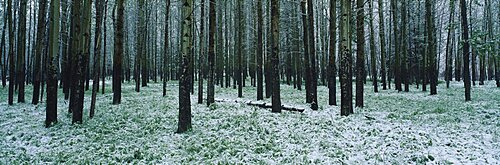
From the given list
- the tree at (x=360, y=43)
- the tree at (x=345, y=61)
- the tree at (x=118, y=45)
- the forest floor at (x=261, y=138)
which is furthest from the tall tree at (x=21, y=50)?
the tree at (x=360, y=43)

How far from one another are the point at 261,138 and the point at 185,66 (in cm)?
314

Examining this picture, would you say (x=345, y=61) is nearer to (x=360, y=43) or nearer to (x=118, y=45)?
(x=360, y=43)

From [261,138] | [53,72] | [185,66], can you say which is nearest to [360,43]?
[261,138]

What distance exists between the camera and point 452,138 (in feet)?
28.1

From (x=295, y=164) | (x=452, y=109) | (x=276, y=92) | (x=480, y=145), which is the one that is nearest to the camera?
(x=295, y=164)

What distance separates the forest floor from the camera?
730cm

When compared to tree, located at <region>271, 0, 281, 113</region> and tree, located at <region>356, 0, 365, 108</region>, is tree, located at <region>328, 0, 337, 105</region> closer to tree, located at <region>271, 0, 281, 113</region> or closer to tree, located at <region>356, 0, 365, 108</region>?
tree, located at <region>356, 0, 365, 108</region>

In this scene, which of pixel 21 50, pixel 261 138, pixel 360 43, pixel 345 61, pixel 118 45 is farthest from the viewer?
pixel 21 50

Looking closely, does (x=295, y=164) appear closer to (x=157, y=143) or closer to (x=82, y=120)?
(x=157, y=143)

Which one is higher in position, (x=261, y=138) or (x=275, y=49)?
(x=275, y=49)

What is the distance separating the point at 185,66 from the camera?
9.32 metres

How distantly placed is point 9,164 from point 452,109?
1562 cm

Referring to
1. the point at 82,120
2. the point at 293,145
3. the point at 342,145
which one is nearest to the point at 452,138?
the point at 342,145

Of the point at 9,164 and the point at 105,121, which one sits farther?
the point at 105,121
